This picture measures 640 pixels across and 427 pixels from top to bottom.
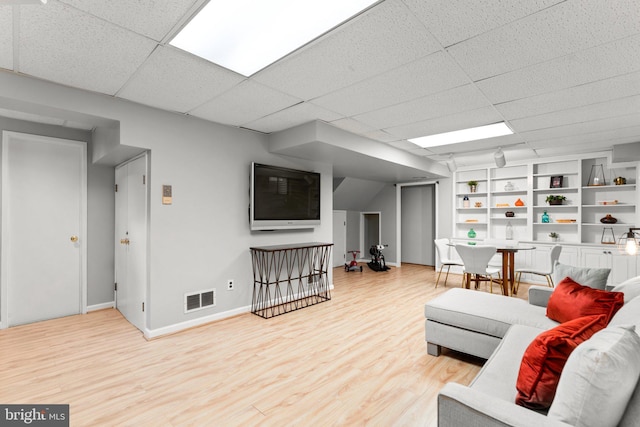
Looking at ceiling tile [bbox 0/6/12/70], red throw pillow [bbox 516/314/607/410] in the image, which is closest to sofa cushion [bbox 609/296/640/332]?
red throw pillow [bbox 516/314/607/410]

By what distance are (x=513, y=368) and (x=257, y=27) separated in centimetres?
251

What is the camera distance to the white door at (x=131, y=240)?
11.3ft

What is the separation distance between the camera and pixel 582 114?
3.40 m

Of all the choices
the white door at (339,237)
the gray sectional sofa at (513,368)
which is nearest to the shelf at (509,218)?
the white door at (339,237)

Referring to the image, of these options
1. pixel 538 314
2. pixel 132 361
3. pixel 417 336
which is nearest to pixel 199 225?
pixel 132 361

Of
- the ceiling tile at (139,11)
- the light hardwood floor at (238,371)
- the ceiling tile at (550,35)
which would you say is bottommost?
the light hardwood floor at (238,371)

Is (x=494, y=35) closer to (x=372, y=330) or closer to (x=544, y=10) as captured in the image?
(x=544, y=10)

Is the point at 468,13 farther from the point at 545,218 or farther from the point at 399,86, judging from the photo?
the point at 545,218

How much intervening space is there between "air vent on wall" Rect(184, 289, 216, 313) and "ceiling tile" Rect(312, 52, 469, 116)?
98.6 inches

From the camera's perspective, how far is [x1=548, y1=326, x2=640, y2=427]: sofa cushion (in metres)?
1.04

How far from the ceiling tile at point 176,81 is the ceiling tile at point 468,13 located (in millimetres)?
1500

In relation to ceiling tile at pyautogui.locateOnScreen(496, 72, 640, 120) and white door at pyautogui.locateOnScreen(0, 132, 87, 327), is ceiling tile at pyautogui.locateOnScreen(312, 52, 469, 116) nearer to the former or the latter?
ceiling tile at pyautogui.locateOnScreen(496, 72, 640, 120)

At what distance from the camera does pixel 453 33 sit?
192cm

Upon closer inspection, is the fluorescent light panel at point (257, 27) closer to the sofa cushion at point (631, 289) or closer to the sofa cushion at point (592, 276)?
the sofa cushion at point (631, 289)
